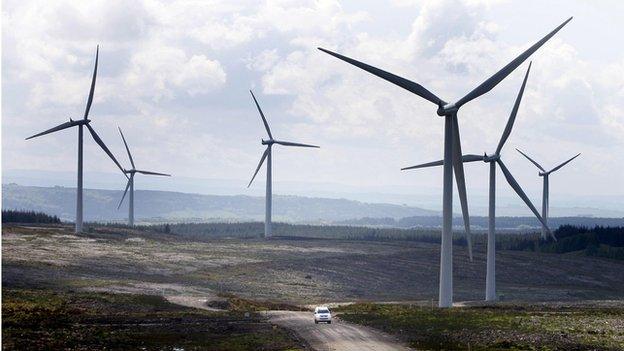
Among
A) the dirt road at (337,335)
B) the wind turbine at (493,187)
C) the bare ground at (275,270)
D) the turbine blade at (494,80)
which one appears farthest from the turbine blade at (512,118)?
the dirt road at (337,335)

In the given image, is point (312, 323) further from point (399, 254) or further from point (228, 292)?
point (399, 254)

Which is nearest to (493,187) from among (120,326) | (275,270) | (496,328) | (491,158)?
(491,158)

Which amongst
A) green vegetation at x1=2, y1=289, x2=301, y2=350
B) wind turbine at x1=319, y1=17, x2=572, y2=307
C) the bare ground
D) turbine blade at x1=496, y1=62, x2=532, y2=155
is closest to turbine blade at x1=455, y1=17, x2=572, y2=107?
wind turbine at x1=319, y1=17, x2=572, y2=307

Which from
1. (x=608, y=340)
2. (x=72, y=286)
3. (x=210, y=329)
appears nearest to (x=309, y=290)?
(x=72, y=286)

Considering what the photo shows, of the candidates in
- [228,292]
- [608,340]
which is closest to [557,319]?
[608,340]

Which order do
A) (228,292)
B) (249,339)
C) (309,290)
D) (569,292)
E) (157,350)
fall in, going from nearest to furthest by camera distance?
(157,350)
(249,339)
(228,292)
(309,290)
(569,292)

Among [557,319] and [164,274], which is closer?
[557,319]

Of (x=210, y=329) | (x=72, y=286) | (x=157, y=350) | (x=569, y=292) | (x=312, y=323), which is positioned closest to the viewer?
(x=157, y=350)

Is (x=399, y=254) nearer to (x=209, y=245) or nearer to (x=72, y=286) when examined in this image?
(x=209, y=245)
